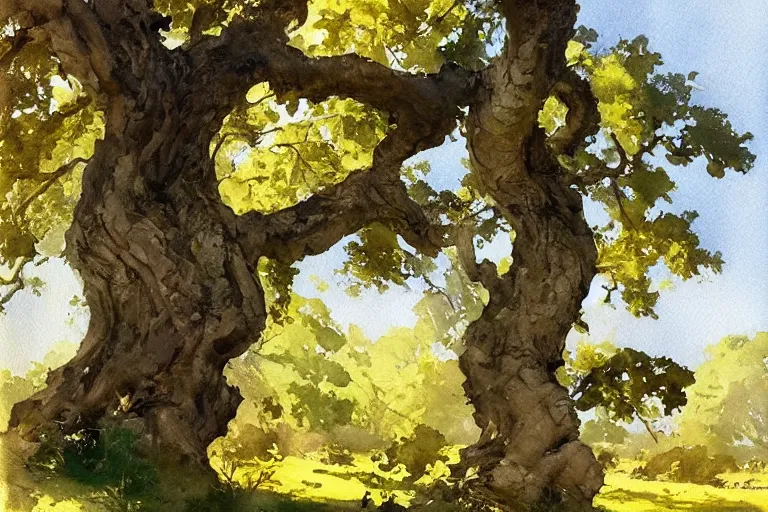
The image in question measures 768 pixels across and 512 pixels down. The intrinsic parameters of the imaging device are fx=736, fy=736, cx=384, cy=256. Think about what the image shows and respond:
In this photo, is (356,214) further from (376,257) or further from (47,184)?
(47,184)

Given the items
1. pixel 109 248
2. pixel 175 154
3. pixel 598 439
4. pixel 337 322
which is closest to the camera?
pixel 109 248

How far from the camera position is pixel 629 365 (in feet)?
20.3

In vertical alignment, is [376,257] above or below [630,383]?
above

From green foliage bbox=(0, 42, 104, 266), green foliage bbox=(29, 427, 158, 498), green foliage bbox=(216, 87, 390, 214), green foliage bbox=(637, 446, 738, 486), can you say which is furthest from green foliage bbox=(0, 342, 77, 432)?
green foliage bbox=(637, 446, 738, 486)

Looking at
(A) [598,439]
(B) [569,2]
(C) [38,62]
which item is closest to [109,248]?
(C) [38,62]

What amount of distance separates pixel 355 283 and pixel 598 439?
5753 mm

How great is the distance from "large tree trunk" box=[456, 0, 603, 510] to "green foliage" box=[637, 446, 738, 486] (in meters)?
3.82

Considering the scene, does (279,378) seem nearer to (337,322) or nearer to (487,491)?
(337,322)

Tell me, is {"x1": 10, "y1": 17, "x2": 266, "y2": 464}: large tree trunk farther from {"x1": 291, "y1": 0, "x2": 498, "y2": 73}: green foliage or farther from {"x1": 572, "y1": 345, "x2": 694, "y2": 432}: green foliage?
{"x1": 572, "y1": 345, "x2": 694, "y2": 432}: green foliage

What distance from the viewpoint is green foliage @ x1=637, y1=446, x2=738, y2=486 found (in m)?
8.67

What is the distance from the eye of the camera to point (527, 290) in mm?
5992

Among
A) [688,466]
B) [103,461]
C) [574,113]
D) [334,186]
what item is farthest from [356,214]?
[688,466]

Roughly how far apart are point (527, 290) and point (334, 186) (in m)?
1.84

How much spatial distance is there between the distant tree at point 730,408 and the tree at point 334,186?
350 cm
